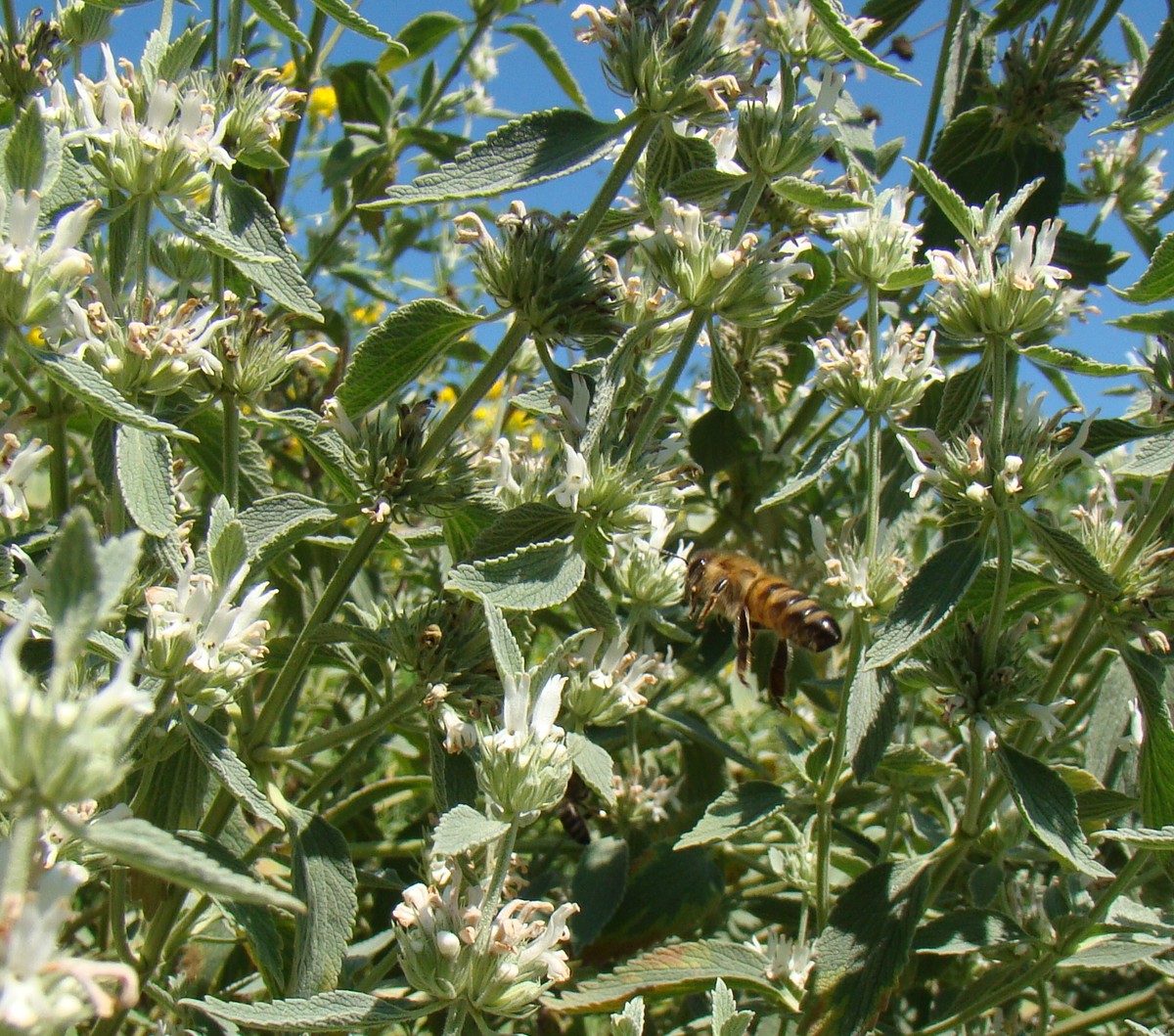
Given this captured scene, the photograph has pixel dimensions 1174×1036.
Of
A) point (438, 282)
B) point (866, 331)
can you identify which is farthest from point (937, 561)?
point (438, 282)

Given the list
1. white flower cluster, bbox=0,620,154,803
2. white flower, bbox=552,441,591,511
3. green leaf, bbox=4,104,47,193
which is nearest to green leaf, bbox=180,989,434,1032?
white flower cluster, bbox=0,620,154,803

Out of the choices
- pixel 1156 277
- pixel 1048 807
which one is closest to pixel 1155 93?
pixel 1156 277

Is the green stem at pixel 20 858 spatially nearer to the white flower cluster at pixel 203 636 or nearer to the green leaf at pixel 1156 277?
the white flower cluster at pixel 203 636

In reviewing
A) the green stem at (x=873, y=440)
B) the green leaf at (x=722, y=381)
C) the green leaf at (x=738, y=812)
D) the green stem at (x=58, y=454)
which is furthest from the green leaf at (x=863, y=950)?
the green stem at (x=58, y=454)

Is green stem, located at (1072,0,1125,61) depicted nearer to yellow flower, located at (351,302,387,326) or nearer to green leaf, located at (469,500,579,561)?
green leaf, located at (469,500,579,561)

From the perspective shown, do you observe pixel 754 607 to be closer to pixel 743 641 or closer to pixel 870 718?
pixel 743 641

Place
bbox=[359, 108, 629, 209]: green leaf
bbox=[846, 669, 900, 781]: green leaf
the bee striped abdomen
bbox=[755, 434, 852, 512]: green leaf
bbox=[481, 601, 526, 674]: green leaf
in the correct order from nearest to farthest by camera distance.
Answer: bbox=[481, 601, 526, 674]: green leaf → bbox=[359, 108, 629, 209]: green leaf → bbox=[846, 669, 900, 781]: green leaf → bbox=[755, 434, 852, 512]: green leaf → the bee striped abdomen

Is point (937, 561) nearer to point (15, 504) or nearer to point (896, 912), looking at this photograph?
point (896, 912)
